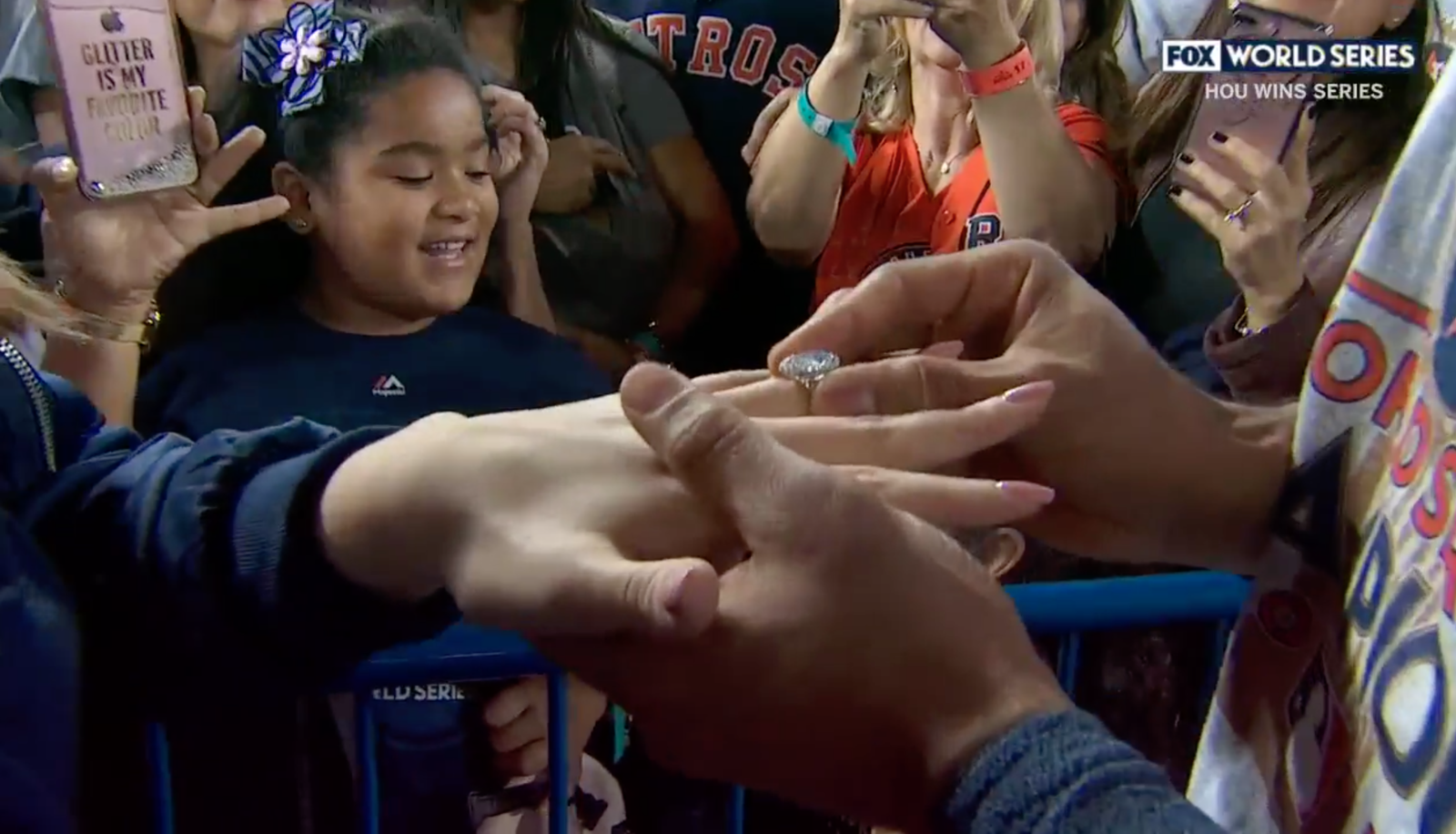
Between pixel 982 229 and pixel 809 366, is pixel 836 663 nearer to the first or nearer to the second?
pixel 809 366

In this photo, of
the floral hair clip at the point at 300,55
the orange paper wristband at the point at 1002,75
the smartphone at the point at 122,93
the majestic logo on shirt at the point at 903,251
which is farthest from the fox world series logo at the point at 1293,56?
the smartphone at the point at 122,93

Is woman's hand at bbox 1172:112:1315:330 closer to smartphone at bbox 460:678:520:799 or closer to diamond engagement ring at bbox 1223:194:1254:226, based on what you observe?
diamond engagement ring at bbox 1223:194:1254:226

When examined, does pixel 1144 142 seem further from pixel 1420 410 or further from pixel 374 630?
pixel 374 630

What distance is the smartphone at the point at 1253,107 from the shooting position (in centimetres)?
79

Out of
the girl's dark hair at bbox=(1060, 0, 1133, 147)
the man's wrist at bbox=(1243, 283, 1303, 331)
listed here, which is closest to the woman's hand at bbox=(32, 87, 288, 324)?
the girl's dark hair at bbox=(1060, 0, 1133, 147)

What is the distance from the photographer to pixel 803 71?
85cm

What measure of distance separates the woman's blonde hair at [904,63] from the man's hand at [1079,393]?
33cm

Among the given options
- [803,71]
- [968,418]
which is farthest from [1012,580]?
[803,71]

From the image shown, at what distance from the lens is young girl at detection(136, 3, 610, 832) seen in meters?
0.76

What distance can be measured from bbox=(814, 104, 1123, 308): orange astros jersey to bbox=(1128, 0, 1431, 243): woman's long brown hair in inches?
1.3

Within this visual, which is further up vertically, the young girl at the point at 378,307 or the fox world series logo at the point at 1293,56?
the fox world series logo at the point at 1293,56

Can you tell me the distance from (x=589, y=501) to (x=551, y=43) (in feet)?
1.62

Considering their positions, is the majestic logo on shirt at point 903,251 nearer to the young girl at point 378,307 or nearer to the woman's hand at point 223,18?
the young girl at point 378,307

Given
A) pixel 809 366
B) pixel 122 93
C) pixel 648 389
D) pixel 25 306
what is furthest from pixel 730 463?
pixel 122 93
